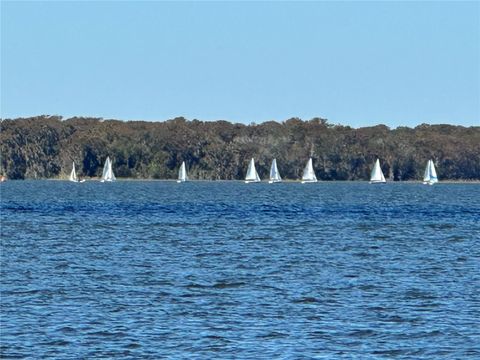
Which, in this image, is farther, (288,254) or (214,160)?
(214,160)

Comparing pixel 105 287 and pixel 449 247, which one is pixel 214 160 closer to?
pixel 449 247

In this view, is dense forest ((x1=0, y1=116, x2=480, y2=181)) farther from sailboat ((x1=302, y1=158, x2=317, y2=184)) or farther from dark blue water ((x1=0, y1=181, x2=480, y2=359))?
dark blue water ((x1=0, y1=181, x2=480, y2=359))

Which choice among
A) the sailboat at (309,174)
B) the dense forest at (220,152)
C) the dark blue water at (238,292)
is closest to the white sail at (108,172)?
the dense forest at (220,152)

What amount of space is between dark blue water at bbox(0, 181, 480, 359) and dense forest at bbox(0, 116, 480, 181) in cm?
12598

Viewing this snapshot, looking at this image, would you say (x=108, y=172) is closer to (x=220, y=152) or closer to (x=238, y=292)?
(x=220, y=152)

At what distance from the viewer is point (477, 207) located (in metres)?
88.6

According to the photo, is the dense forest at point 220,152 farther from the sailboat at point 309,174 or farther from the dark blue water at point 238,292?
the dark blue water at point 238,292

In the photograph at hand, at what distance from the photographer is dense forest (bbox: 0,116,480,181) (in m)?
182

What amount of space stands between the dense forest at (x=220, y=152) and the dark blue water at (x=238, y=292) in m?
126

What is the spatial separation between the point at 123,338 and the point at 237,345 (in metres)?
2.02

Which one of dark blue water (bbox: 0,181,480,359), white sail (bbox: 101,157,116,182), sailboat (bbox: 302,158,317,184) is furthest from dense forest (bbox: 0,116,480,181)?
dark blue water (bbox: 0,181,480,359)

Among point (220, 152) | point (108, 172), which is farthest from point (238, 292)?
point (220, 152)

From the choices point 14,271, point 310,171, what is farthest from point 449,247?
point 310,171

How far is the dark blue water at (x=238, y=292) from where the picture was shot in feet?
73.4
